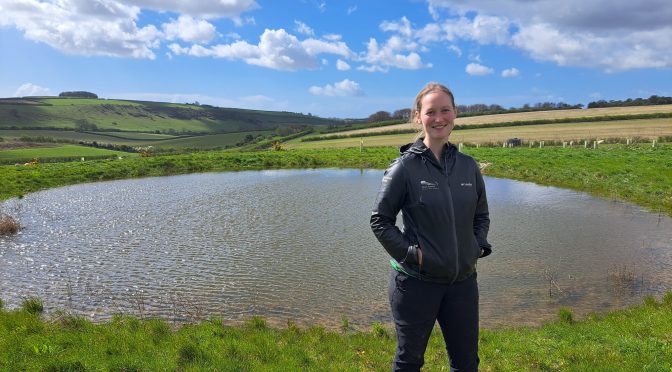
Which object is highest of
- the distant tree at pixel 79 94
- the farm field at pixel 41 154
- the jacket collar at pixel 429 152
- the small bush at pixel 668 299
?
the distant tree at pixel 79 94

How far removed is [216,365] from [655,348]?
20.7 ft

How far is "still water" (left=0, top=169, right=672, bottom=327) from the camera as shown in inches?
364

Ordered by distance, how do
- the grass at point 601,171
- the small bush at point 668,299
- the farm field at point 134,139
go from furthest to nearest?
the farm field at point 134,139, the grass at point 601,171, the small bush at point 668,299

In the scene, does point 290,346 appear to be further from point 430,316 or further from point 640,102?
point 640,102

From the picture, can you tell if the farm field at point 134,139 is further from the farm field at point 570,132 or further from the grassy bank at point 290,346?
the grassy bank at point 290,346

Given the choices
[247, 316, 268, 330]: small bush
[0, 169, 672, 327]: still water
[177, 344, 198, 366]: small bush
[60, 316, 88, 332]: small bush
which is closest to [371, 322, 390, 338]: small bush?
[0, 169, 672, 327]: still water

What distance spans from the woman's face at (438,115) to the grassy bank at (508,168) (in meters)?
19.1

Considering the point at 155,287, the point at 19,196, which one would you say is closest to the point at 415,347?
the point at 155,287

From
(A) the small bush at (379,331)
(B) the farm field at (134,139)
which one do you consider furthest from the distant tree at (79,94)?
(A) the small bush at (379,331)

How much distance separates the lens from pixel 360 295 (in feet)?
32.0

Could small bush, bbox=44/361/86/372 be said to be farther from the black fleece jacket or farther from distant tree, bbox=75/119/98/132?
distant tree, bbox=75/119/98/132

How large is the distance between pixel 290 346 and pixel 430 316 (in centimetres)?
355

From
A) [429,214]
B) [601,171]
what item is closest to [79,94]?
[601,171]

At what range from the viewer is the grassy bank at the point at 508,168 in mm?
23109
